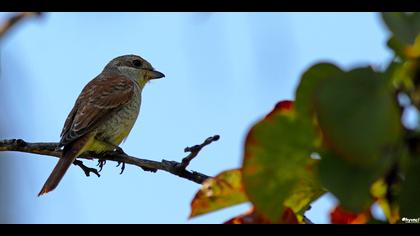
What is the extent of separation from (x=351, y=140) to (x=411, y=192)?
159 millimetres

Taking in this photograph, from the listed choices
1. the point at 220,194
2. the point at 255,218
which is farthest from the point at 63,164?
→ the point at 255,218

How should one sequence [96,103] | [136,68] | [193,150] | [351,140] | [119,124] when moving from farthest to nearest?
1. [136,68]
2. [96,103]
3. [119,124]
4. [193,150]
5. [351,140]

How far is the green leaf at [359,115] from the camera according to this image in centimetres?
59

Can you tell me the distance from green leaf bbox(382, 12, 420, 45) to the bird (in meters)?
3.66

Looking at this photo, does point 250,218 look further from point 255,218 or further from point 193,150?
point 193,150

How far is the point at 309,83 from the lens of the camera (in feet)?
2.48

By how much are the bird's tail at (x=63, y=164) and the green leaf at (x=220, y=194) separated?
304 centimetres

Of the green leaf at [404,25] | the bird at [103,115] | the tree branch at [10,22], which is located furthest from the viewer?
the bird at [103,115]

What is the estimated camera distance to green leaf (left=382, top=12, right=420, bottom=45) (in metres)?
0.69

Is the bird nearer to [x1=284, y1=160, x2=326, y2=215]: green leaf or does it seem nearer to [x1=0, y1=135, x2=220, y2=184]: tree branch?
[x1=0, y1=135, x2=220, y2=184]: tree branch

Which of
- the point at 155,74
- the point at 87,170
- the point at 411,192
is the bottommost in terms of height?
the point at 87,170

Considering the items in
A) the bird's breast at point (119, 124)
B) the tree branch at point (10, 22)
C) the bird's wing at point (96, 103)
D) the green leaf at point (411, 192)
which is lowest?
the bird's breast at point (119, 124)

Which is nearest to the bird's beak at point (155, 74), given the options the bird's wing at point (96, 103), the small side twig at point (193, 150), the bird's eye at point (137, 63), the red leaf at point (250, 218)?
the bird's eye at point (137, 63)

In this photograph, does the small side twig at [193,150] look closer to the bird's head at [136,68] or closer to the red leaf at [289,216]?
the red leaf at [289,216]
